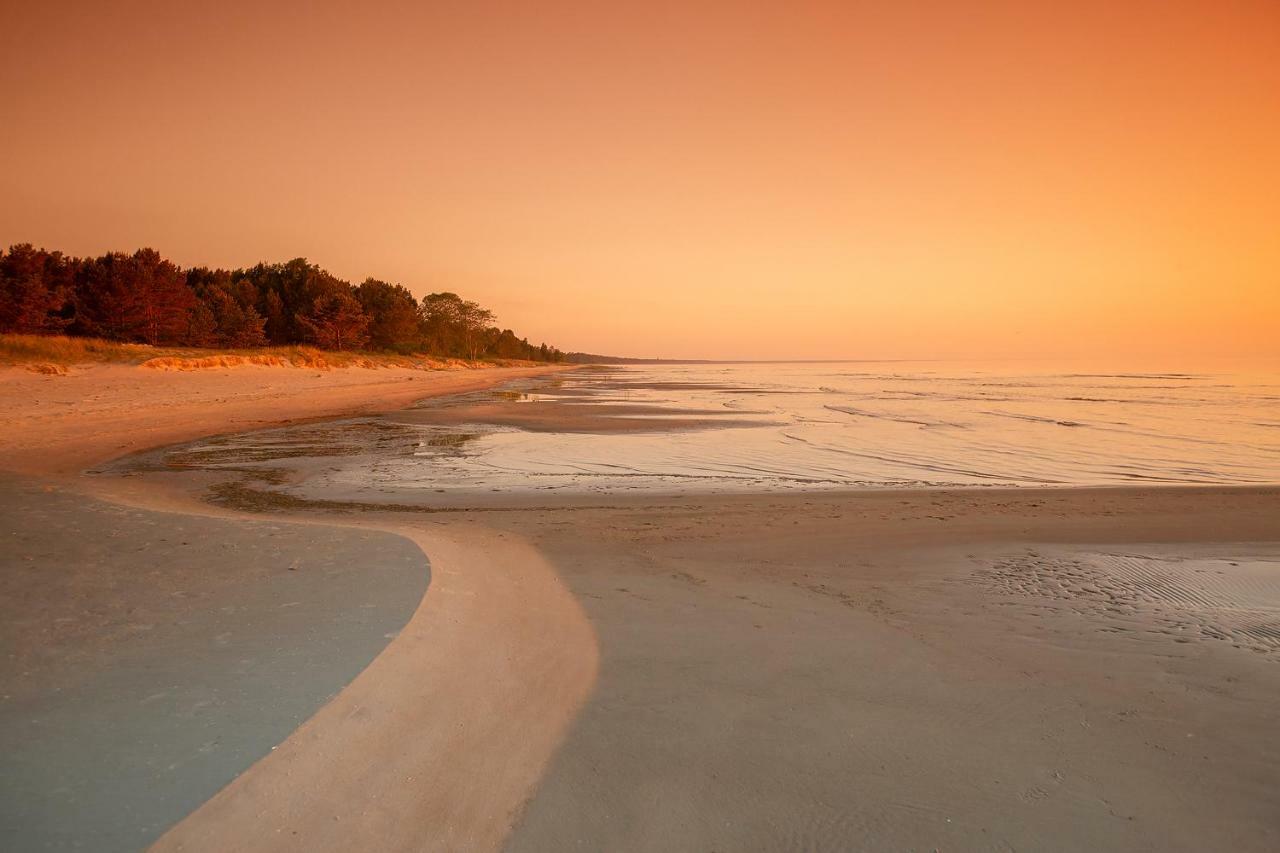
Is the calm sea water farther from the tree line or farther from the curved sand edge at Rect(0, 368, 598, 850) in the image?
the tree line

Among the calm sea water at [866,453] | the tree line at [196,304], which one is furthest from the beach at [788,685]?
the tree line at [196,304]

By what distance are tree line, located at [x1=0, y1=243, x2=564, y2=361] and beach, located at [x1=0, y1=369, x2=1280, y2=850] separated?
40426 mm

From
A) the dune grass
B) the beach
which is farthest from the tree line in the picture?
the beach

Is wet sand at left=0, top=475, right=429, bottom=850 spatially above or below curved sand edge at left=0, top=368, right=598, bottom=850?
above

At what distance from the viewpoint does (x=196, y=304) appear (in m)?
49.6

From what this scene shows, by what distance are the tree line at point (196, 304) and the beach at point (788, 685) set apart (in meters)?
40.4

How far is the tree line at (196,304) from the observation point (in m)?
38.0

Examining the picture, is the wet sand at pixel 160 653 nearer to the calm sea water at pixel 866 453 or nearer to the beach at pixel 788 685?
the beach at pixel 788 685

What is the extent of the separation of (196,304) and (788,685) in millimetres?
58011

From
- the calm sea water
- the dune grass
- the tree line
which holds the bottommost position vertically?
the calm sea water

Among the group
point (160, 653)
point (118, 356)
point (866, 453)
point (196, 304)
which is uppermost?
point (196, 304)

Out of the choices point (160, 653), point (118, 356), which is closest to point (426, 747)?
point (160, 653)

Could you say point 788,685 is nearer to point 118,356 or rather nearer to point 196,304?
point 118,356

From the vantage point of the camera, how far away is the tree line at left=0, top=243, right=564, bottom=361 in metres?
38.0
